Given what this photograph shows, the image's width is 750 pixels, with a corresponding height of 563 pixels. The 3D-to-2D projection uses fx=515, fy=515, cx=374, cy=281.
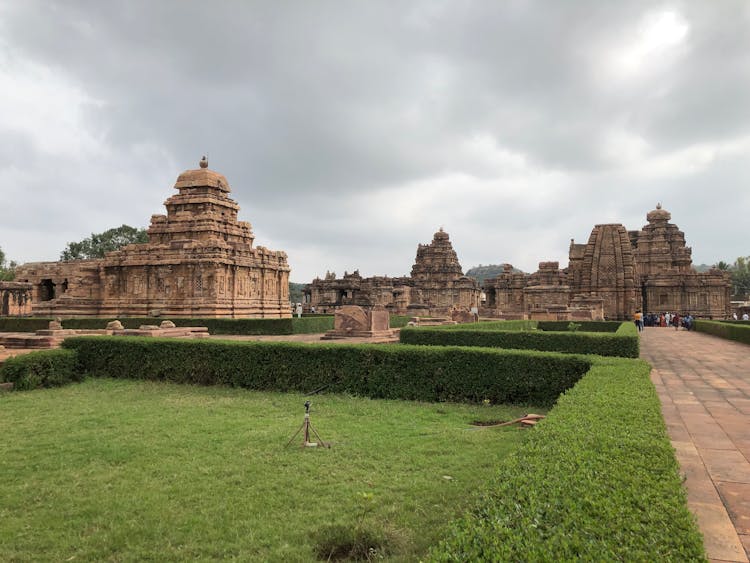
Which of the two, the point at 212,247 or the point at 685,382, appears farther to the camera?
the point at 212,247

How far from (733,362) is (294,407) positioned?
11.3 meters

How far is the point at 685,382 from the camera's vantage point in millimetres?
9883

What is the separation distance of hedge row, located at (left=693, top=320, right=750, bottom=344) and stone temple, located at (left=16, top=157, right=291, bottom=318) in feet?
78.6

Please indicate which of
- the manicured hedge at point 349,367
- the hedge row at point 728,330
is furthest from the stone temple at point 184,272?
the hedge row at point 728,330

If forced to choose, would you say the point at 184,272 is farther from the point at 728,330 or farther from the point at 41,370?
the point at 728,330

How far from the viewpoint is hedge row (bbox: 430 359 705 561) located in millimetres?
2312

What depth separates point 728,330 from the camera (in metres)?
21.5

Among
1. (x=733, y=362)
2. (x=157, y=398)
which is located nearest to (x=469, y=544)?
(x=157, y=398)

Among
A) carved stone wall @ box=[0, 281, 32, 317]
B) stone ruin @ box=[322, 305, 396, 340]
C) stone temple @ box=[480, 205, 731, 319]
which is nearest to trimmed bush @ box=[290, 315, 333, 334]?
stone ruin @ box=[322, 305, 396, 340]

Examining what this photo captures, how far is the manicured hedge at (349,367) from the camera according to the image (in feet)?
29.7

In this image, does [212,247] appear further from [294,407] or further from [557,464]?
[557,464]

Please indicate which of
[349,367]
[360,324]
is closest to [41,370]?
[349,367]

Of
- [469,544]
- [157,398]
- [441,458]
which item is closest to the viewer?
[469,544]

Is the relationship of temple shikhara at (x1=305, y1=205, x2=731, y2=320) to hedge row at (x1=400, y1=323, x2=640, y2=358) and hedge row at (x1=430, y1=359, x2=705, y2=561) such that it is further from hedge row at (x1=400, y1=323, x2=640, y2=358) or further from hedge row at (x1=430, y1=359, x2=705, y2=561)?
hedge row at (x1=430, y1=359, x2=705, y2=561)
